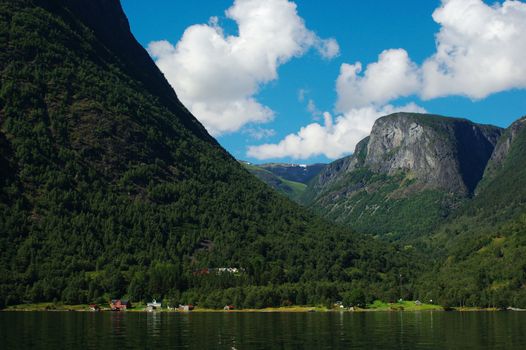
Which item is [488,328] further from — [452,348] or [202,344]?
Answer: [202,344]

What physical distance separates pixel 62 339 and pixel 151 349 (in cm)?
2427

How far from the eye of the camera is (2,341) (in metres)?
117

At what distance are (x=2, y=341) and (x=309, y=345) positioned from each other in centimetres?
5542

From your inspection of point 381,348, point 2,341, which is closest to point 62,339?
point 2,341

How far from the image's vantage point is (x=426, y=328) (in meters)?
160

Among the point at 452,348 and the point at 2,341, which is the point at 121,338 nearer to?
the point at 2,341

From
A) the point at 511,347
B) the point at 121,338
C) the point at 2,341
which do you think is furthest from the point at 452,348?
the point at 2,341

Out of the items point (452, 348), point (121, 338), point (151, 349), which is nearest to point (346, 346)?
point (452, 348)

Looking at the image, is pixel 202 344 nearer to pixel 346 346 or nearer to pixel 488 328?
pixel 346 346

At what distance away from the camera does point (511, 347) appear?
111 meters

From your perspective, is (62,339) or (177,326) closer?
(62,339)

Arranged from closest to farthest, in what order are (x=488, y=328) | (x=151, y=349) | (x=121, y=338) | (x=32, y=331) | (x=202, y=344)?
(x=151, y=349) < (x=202, y=344) < (x=121, y=338) < (x=32, y=331) < (x=488, y=328)

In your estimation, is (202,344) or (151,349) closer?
(151,349)

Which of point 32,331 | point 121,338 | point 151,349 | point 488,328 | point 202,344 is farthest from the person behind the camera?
point 488,328
